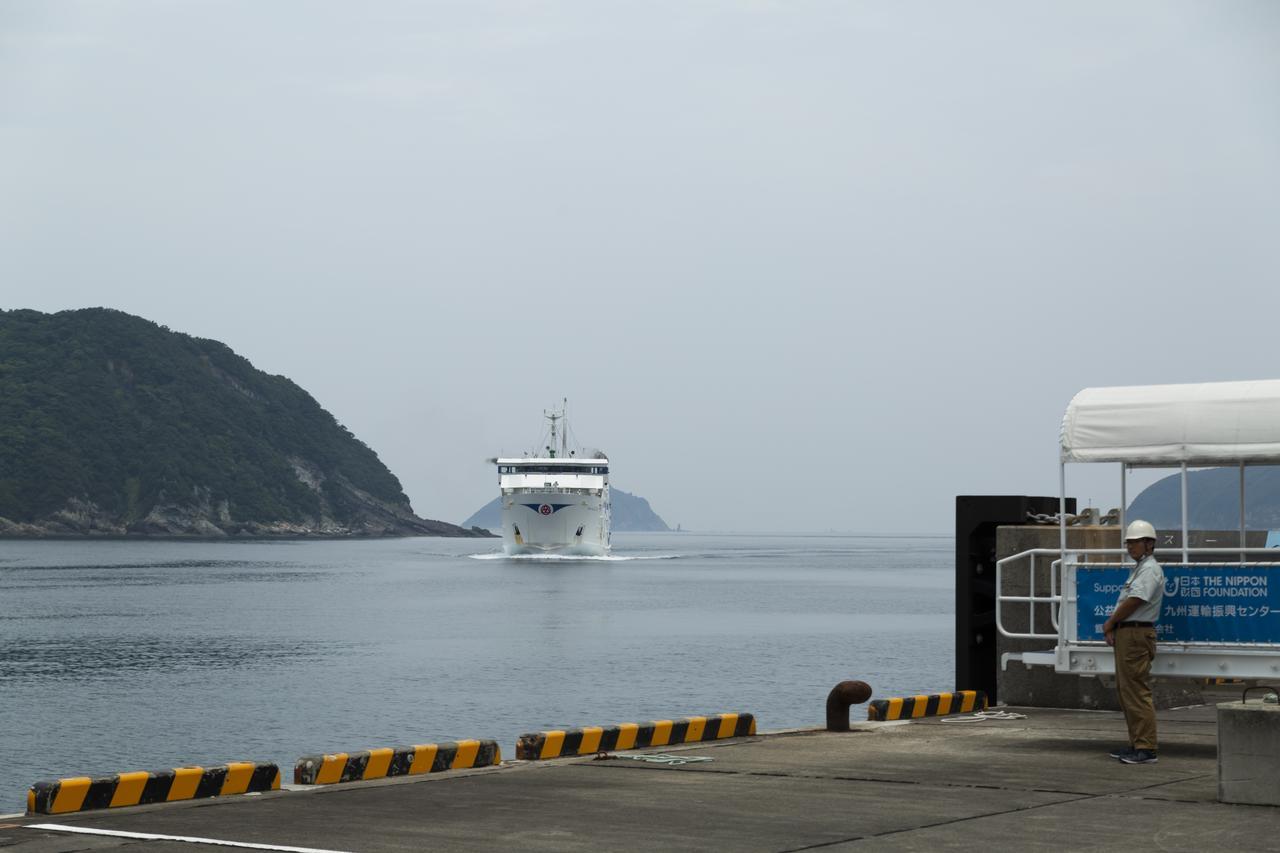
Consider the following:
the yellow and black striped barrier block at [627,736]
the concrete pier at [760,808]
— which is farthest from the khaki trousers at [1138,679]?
the yellow and black striped barrier block at [627,736]

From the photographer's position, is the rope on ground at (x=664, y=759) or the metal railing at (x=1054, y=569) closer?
the rope on ground at (x=664, y=759)

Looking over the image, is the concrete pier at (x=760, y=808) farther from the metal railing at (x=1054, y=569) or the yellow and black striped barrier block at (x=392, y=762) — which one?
the metal railing at (x=1054, y=569)

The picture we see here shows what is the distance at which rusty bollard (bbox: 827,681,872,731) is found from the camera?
611 inches

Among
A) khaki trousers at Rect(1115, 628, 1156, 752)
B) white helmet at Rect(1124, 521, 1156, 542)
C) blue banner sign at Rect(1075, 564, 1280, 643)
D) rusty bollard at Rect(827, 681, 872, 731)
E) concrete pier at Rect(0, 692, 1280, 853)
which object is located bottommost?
concrete pier at Rect(0, 692, 1280, 853)

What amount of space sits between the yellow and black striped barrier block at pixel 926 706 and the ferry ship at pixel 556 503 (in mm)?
112401

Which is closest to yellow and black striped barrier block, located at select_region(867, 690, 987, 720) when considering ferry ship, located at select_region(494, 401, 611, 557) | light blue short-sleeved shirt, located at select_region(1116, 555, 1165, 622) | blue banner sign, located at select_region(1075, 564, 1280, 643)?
blue banner sign, located at select_region(1075, 564, 1280, 643)

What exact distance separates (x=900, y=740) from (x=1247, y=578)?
3495 millimetres

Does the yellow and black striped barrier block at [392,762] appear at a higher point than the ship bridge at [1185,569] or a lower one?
lower

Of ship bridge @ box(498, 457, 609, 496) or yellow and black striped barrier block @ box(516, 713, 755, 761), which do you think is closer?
yellow and black striped barrier block @ box(516, 713, 755, 761)

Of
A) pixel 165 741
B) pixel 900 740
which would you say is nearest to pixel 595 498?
pixel 165 741

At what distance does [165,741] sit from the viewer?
110 ft

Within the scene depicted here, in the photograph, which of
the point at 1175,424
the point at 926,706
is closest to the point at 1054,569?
the point at 1175,424

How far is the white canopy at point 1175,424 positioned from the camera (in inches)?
509

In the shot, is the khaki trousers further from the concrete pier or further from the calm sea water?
the calm sea water
